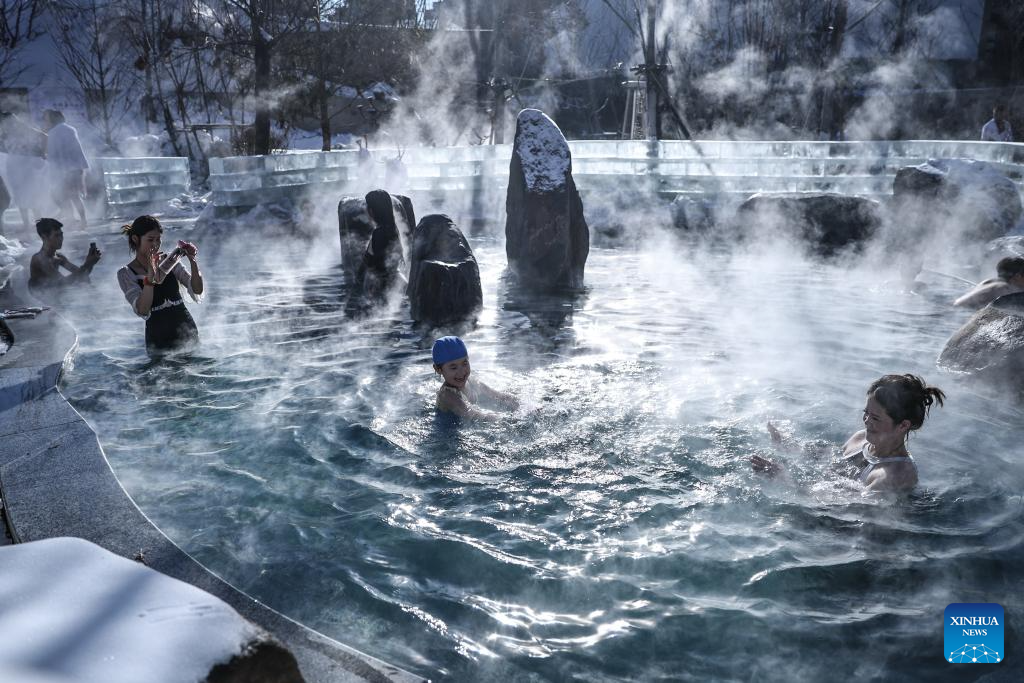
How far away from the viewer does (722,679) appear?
2.95 m

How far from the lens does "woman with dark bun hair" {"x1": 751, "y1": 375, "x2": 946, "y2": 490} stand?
399cm

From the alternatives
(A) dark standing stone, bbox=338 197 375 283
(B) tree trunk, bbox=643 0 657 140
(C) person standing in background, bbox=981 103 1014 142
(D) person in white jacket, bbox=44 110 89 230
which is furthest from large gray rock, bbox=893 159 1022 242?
(D) person in white jacket, bbox=44 110 89 230

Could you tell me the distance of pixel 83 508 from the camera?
11.2ft

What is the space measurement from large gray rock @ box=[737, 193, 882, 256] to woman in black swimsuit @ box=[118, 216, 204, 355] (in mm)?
9383

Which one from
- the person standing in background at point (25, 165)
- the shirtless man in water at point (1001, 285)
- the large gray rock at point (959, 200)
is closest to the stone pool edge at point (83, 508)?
the shirtless man in water at point (1001, 285)

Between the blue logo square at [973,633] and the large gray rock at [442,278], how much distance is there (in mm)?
5577

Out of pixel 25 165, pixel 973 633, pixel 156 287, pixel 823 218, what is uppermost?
pixel 25 165

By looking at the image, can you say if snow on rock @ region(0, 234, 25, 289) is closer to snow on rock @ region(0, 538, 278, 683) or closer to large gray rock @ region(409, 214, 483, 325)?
large gray rock @ region(409, 214, 483, 325)

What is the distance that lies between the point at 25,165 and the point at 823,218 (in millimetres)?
13027

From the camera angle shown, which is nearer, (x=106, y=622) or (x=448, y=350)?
(x=106, y=622)

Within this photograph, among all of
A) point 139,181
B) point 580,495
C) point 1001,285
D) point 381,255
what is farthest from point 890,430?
point 139,181

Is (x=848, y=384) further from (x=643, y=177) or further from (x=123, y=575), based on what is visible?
(x=643, y=177)

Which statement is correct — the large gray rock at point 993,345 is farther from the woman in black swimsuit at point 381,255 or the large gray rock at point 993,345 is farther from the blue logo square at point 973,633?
the woman in black swimsuit at point 381,255

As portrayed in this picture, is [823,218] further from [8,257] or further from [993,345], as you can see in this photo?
[8,257]
